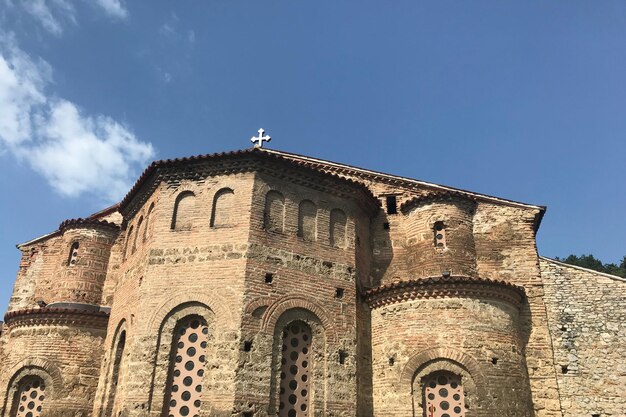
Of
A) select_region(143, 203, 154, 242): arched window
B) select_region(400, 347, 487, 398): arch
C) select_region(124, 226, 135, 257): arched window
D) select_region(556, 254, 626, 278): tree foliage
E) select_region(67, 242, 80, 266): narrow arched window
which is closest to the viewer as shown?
select_region(400, 347, 487, 398): arch

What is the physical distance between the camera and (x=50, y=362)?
14352mm

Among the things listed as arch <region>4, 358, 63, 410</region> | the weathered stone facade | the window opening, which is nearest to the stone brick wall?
the weathered stone facade

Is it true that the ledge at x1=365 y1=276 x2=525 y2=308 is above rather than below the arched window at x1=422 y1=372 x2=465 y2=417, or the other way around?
above

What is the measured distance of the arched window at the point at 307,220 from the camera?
13.9 meters

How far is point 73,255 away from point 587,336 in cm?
1529

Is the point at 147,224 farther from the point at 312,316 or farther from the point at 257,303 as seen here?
the point at 312,316

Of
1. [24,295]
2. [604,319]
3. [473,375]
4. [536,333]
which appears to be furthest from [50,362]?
[604,319]

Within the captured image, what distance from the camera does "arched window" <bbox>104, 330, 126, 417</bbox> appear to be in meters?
12.7

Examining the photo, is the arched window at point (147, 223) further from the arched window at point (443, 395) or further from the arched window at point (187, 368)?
the arched window at point (443, 395)

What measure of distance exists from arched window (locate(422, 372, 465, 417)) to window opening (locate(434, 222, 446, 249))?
13.0ft

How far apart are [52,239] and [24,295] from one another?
6.69ft

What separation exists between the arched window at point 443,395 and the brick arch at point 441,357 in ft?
1.18

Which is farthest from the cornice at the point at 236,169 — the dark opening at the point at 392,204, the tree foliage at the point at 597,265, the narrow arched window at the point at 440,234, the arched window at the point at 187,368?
the tree foliage at the point at 597,265

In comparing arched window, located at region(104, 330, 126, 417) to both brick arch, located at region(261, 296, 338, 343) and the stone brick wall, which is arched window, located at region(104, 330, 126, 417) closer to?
brick arch, located at region(261, 296, 338, 343)
